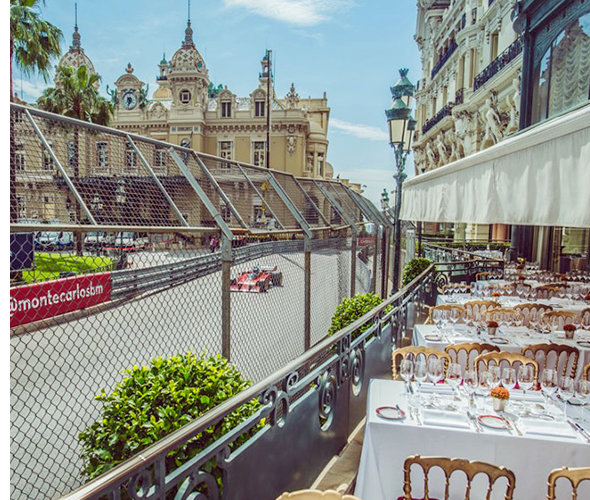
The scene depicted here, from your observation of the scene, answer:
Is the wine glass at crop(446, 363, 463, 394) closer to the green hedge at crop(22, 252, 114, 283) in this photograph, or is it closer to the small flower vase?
the small flower vase

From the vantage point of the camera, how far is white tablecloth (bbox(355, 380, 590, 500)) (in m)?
3.16

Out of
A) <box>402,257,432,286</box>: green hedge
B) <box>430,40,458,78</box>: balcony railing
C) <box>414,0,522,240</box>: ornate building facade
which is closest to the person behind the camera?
<box>402,257,432,286</box>: green hedge

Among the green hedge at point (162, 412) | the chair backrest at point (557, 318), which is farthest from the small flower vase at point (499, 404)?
the chair backrest at point (557, 318)

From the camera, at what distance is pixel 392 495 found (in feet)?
10.6

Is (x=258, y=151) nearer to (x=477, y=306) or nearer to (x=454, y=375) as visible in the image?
(x=477, y=306)

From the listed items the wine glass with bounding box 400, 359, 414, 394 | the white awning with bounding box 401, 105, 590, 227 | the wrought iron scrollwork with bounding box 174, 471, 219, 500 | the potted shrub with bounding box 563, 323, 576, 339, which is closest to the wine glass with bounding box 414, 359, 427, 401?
the wine glass with bounding box 400, 359, 414, 394

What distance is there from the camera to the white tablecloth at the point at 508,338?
19.3ft

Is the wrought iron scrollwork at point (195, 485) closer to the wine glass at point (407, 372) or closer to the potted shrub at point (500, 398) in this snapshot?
the wine glass at point (407, 372)

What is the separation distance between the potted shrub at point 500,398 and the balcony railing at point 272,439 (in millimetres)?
1244

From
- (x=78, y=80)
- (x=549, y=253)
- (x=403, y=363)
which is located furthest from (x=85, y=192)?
(x=78, y=80)

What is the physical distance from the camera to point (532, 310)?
7773 millimetres

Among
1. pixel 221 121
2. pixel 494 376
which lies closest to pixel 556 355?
pixel 494 376

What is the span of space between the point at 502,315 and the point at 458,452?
14.8 ft

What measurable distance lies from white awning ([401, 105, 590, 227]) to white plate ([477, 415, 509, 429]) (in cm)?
157
